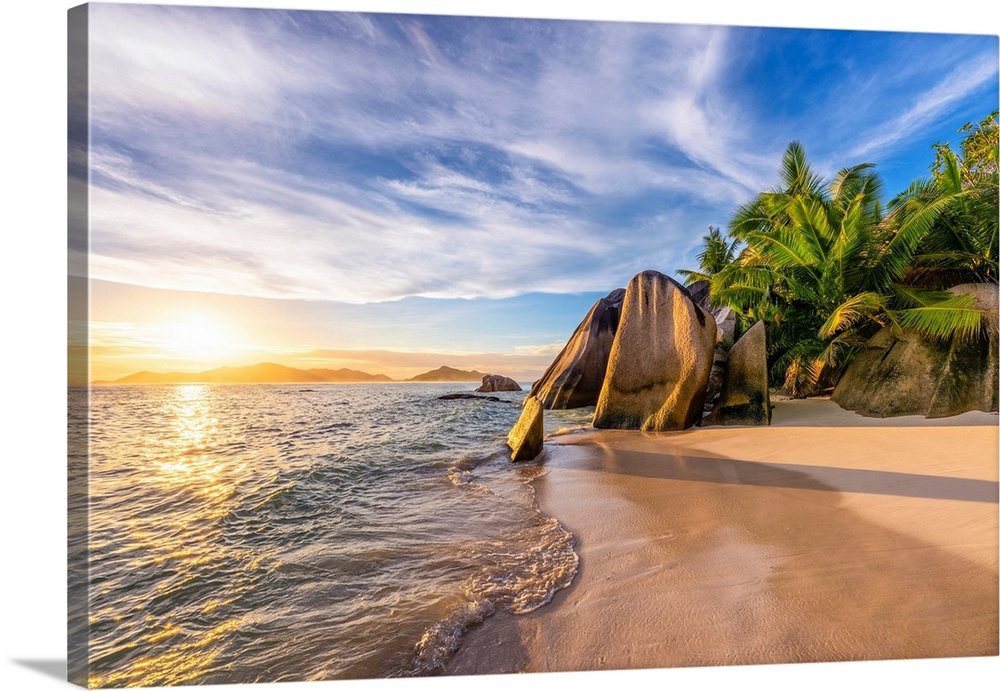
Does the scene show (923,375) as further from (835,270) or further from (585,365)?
(585,365)

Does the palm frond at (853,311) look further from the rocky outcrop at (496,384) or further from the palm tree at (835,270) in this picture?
the rocky outcrop at (496,384)

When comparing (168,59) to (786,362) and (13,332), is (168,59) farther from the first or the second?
(786,362)

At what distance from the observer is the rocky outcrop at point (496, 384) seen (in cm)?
2223

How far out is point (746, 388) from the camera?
640cm

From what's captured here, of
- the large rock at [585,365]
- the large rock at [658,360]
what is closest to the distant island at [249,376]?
the large rock at [658,360]

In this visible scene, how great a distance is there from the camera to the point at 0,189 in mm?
1994

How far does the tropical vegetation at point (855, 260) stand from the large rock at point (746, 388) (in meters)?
1.06

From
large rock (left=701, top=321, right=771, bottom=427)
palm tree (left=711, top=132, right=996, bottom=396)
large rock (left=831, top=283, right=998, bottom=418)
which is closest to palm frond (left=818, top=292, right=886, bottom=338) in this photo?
palm tree (left=711, top=132, right=996, bottom=396)

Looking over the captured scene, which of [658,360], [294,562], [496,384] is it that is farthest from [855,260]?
[496,384]

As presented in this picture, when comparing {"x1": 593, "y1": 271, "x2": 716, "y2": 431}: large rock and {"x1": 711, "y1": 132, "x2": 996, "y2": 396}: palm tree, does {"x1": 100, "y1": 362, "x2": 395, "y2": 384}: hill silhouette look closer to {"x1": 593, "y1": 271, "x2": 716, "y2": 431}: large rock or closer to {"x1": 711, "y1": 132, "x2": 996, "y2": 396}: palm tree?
{"x1": 593, "y1": 271, "x2": 716, "y2": 431}: large rock

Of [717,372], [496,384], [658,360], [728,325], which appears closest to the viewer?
[658,360]

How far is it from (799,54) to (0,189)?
4719 mm

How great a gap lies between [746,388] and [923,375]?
199 centimetres

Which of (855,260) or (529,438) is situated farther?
(855,260)
